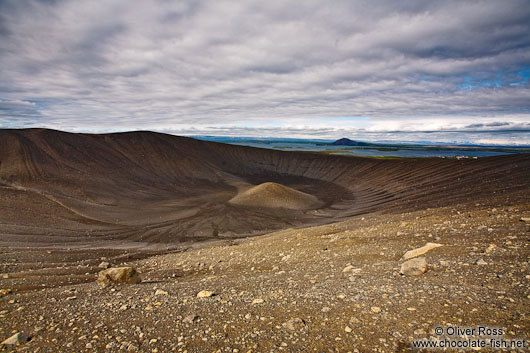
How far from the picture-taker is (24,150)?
119ft

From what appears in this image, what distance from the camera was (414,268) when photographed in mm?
5406

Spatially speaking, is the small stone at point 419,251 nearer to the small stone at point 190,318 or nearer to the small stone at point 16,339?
the small stone at point 190,318

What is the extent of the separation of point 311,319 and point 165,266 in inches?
272

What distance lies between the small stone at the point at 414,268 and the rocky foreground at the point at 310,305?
23 mm

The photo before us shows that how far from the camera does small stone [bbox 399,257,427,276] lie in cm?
536

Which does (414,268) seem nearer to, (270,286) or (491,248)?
(491,248)

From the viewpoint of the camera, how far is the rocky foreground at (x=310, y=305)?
3.65m

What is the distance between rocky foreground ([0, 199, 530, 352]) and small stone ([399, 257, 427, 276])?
2 centimetres

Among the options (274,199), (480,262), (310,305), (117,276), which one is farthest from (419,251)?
(274,199)

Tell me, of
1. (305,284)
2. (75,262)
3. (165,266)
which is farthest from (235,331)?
(75,262)

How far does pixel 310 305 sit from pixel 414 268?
2318mm

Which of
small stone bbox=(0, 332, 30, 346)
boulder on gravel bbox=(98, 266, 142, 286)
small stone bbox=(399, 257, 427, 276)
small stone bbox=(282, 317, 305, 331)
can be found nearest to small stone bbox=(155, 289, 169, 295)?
boulder on gravel bbox=(98, 266, 142, 286)

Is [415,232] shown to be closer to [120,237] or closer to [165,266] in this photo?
[165,266]

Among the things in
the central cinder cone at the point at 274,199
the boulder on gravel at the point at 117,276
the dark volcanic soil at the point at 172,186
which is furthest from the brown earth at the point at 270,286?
the central cinder cone at the point at 274,199
